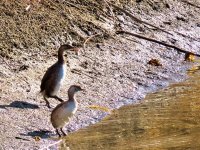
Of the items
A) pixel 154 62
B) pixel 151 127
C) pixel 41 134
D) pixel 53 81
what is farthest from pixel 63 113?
pixel 154 62

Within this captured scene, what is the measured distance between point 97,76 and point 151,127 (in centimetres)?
312

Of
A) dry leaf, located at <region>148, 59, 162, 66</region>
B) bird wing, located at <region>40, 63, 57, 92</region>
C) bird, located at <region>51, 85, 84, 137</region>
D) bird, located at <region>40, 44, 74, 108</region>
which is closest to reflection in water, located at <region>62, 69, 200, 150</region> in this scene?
bird, located at <region>51, 85, 84, 137</region>

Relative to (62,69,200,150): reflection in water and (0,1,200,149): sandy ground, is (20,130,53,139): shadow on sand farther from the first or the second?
(62,69,200,150): reflection in water

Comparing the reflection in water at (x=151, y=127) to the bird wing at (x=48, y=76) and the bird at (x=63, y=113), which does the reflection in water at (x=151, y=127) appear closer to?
the bird at (x=63, y=113)

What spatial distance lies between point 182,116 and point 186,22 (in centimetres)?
722

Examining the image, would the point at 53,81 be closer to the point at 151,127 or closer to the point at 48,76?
the point at 48,76

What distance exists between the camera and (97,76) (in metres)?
15.7

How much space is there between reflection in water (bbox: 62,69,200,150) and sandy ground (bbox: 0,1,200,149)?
32 centimetres

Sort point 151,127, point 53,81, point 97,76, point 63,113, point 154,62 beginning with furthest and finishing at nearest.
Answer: point 154,62 < point 97,76 < point 53,81 < point 151,127 < point 63,113

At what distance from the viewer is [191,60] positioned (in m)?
18.2

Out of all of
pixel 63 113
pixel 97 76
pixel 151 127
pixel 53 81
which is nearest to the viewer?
pixel 63 113

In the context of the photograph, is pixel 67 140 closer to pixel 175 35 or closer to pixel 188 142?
pixel 188 142

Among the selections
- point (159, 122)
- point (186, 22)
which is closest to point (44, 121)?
point (159, 122)

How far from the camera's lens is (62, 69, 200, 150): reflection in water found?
38.8 feet
